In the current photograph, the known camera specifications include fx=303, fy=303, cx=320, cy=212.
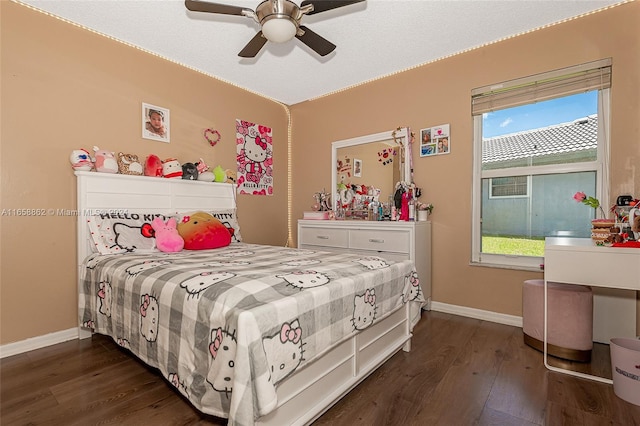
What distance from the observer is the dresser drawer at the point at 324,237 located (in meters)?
3.37

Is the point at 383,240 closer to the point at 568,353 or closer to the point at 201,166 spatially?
the point at 568,353

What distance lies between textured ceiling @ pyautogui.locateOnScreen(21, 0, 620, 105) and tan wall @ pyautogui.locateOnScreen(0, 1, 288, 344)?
0.20 meters

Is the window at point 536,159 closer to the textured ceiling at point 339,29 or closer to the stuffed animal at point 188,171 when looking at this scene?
the textured ceiling at point 339,29

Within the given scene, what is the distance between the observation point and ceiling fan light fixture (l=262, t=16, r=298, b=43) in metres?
1.86

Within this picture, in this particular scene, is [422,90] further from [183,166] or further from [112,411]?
[112,411]

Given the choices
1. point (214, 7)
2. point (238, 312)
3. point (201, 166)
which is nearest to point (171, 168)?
point (201, 166)

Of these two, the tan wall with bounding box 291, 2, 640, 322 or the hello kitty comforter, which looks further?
the tan wall with bounding box 291, 2, 640, 322

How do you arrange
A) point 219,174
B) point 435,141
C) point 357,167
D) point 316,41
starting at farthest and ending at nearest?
point 357,167 → point 219,174 → point 435,141 → point 316,41

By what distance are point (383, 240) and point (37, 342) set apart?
115 inches

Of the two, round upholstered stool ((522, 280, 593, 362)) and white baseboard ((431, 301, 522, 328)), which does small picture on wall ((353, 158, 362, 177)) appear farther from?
round upholstered stool ((522, 280, 593, 362))

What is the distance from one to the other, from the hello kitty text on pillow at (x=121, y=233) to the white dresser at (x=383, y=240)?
Answer: 1.77 meters

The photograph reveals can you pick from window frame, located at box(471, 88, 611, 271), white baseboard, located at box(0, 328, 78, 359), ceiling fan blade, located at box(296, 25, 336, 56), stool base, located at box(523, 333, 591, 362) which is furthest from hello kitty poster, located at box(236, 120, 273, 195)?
stool base, located at box(523, 333, 591, 362)

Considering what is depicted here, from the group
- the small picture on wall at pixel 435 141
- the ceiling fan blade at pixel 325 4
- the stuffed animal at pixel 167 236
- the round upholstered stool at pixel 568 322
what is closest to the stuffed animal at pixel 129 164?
the stuffed animal at pixel 167 236

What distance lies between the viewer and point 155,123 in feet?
9.77
